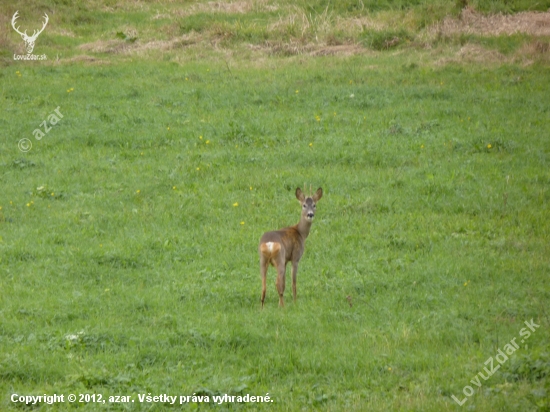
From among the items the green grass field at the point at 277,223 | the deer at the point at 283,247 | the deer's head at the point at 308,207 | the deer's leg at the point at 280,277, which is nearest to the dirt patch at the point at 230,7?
the green grass field at the point at 277,223

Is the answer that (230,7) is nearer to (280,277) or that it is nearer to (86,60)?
(86,60)

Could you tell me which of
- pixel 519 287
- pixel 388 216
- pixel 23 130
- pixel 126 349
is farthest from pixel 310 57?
pixel 126 349

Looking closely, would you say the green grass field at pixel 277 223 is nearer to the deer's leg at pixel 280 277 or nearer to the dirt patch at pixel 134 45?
the deer's leg at pixel 280 277

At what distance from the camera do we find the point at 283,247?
11.0m

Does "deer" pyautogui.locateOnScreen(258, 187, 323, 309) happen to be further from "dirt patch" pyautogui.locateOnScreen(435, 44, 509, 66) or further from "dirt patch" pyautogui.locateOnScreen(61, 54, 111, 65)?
"dirt patch" pyautogui.locateOnScreen(61, 54, 111, 65)

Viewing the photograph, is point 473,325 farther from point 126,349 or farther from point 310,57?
point 310,57

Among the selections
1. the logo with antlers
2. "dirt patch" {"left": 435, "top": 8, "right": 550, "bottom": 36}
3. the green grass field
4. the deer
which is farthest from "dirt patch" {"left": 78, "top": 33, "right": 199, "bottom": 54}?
the deer

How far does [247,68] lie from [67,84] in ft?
17.1

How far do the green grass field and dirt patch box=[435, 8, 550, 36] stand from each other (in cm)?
107

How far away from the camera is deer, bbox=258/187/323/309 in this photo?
1068 centimetres

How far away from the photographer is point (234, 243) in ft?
44.2

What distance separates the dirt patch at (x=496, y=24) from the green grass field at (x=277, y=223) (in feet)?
3.52

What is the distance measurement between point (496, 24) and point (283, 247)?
18781mm

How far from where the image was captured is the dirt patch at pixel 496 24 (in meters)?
26.1
